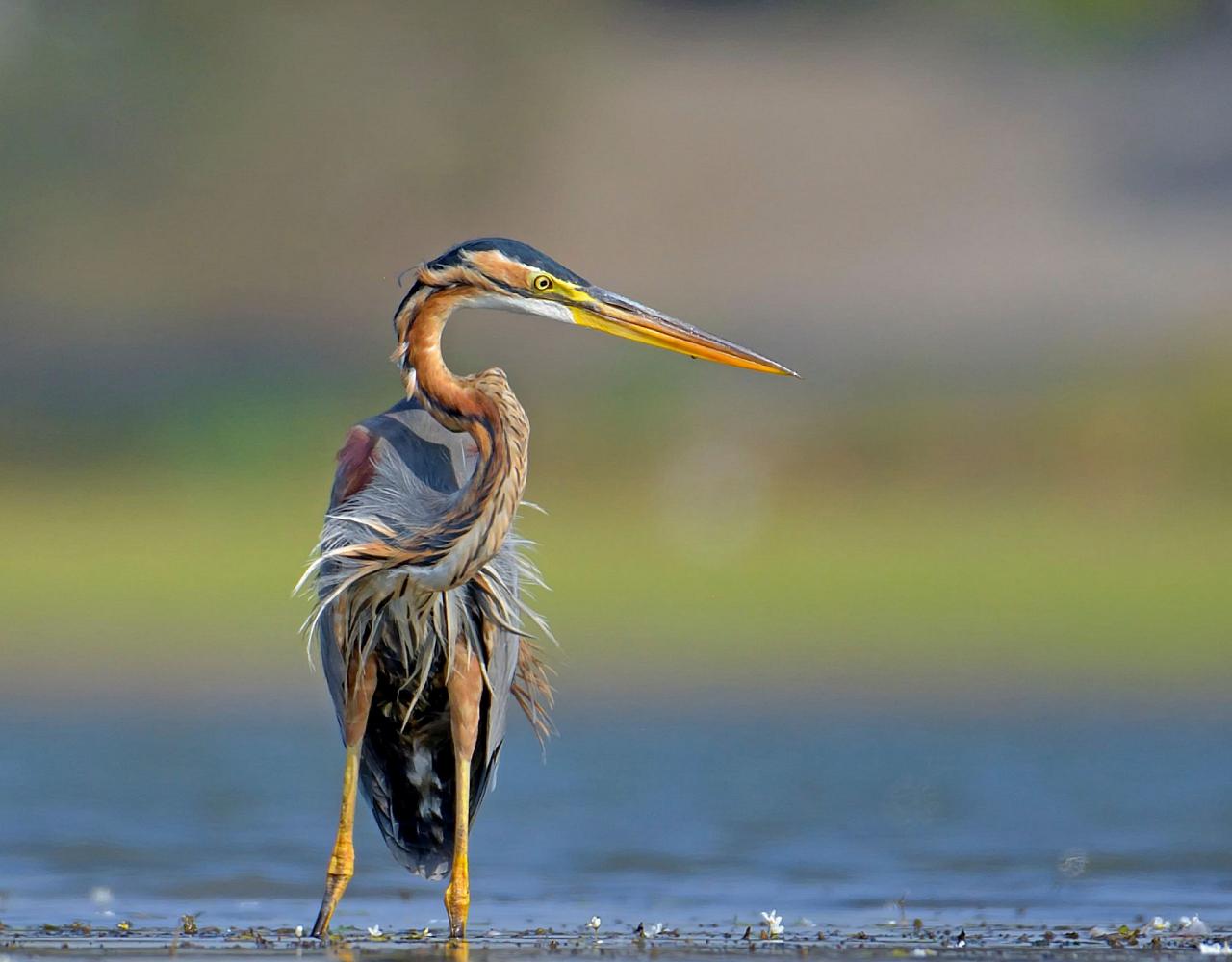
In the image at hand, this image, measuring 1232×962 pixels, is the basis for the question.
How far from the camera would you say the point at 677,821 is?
1041cm

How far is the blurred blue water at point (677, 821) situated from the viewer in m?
8.55

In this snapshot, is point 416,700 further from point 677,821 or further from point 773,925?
point 677,821

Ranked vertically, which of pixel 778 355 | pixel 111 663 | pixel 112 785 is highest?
pixel 778 355

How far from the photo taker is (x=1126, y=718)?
1295 centimetres

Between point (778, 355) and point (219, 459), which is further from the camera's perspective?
point (778, 355)

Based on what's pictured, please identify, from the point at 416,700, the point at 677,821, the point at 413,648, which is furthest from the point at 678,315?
the point at 413,648

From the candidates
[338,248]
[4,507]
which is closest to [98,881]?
[4,507]

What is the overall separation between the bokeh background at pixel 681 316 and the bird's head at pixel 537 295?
245 inches

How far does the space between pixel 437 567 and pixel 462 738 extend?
651 millimetres

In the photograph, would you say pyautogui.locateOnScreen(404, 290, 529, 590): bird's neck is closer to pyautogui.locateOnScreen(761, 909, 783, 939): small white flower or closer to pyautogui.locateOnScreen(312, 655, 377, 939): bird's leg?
pyautogui.locateOnScreen(312, 655, 377, 939): bird's leg

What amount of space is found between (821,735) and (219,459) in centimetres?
1154

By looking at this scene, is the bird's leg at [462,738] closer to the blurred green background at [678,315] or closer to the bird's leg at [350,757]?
the bird's leg at [350,757]

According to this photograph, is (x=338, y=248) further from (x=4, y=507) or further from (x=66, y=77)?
(x=4, y=507)

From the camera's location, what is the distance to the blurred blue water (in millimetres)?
8547
